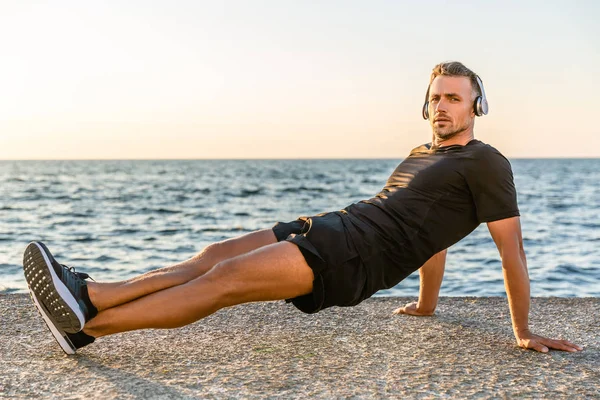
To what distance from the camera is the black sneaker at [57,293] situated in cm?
319

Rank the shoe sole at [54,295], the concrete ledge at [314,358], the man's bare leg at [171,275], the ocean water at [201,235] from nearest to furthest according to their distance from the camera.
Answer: the concrete ledge at [314,358]
the shoe sole at [54,295]
the man's bare leg at [171,275]
the ocean water at [201,235]

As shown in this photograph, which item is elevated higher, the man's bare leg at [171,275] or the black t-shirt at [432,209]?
the black t-shirt at [432,209]

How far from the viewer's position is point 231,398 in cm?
286

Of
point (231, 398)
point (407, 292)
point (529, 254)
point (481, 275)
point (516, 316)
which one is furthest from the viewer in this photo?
point (529, 254)

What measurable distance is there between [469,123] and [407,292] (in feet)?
15.1

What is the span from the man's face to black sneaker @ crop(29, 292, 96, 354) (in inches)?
91.0

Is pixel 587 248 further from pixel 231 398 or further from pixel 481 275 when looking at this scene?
pixel 231 398

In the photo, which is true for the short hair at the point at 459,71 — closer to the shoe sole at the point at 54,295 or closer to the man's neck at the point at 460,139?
the man's neck at the point at 460,139

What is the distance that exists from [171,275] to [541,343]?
2.09 m

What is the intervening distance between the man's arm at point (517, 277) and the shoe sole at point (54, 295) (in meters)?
2.26

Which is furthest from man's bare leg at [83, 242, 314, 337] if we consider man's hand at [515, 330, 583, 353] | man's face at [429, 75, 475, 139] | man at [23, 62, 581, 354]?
man's hand at [515, 330, 583, 353]

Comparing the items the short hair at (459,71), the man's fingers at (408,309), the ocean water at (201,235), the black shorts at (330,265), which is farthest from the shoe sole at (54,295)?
the ocean water at (201,235)

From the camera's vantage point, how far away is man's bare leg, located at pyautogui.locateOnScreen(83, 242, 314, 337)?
323 cm

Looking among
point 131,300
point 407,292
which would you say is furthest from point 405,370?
point 407,292
